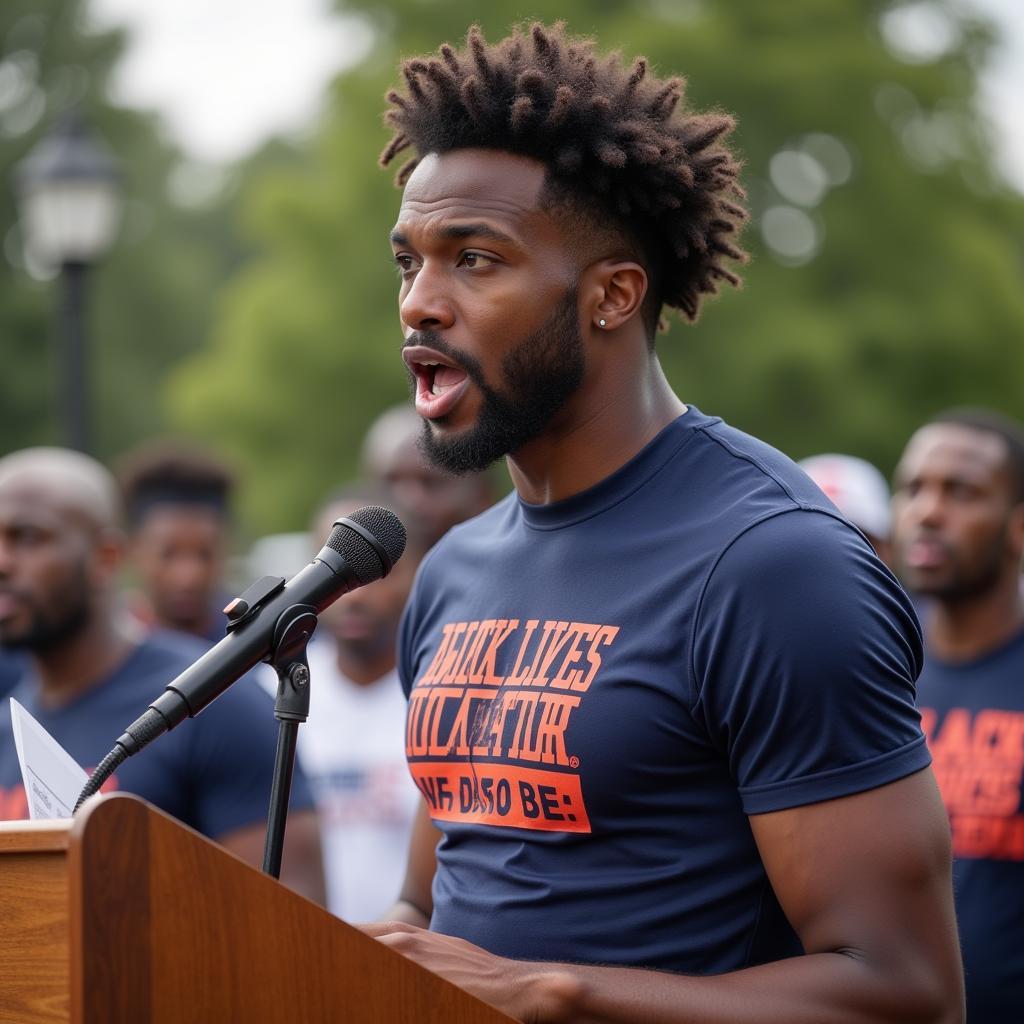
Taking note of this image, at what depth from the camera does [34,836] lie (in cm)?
224

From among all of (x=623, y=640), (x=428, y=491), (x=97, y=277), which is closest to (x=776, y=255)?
(x=428, y=491)

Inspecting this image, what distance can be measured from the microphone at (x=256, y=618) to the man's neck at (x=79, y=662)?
2736mm

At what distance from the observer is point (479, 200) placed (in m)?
3.17

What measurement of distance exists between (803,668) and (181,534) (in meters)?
6.39

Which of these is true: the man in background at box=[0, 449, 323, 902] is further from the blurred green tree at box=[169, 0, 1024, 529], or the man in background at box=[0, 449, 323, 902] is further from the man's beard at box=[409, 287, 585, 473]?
the blurred green tree at box=[169, 0, 1024, 529]

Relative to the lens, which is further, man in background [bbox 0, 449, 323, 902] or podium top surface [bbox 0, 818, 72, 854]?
man in background [bbox 0, 449, 323, 902]

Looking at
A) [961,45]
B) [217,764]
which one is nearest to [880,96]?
[961,45]

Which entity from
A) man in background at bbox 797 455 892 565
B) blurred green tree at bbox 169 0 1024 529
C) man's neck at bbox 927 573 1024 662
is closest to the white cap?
man in background at bbox 797 455 892 565

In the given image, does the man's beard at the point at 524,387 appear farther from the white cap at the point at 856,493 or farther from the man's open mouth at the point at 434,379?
the white cap at the point at 856,493

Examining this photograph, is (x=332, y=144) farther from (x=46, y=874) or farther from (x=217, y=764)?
(x=46, y=874)

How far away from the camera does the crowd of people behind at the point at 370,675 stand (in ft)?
16.5

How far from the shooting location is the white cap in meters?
7.86

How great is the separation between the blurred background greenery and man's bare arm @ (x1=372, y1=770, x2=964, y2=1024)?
18622 mm

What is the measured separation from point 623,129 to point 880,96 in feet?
66.8
